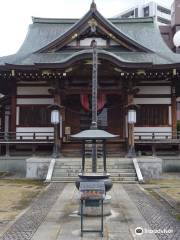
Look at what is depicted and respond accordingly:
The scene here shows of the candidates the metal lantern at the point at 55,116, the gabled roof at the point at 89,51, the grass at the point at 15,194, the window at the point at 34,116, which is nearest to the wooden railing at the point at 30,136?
the window at the point at 34,116

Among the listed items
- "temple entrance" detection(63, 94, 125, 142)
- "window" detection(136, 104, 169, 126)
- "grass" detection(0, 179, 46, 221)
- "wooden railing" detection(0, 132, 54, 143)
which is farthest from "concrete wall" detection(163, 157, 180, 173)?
"grass" detection(0, 179, 46, 221)

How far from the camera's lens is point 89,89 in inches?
880

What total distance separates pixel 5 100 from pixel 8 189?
1259 centimetres

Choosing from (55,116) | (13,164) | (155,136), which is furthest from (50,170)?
(155,136)

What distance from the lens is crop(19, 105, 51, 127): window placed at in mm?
23422

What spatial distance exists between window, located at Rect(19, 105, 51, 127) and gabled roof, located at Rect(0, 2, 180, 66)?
111 inches

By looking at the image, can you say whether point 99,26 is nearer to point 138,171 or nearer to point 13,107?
point 13,107

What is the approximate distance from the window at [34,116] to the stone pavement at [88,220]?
407 inches

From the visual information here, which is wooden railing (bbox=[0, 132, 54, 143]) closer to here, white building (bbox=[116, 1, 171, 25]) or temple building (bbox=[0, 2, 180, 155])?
temple building (bbox=[0, 2, 180, 155])

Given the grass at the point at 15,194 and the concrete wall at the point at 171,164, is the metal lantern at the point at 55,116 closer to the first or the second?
the grass at the point at 15,194

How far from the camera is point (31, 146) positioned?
23.2 metres

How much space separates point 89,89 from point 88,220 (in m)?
13.7

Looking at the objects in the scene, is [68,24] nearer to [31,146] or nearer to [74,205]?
[31,146]

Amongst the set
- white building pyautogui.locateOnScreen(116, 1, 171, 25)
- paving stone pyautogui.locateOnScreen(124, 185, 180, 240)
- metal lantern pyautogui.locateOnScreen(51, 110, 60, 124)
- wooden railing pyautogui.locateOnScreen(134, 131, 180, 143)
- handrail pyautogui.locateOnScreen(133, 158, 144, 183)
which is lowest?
paving stone pyautogui.locateOnScreen(124, 185, 180, 240)
